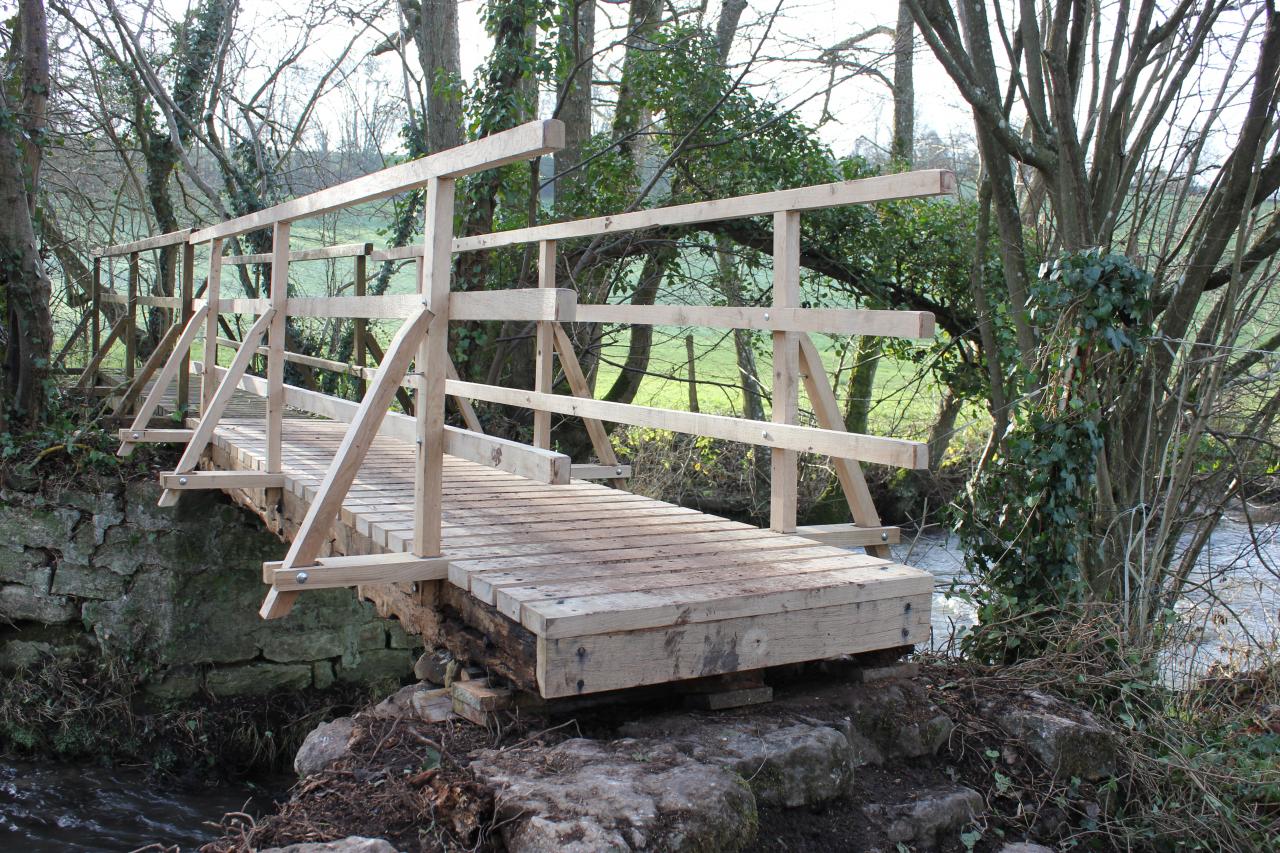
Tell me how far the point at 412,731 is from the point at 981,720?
1765mm

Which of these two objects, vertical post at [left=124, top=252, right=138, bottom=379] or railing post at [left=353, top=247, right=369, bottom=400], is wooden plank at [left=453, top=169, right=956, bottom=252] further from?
vertical post at [left=124, top=252, right=138, bottom=379]

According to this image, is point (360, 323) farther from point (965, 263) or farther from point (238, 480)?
point (965, 263)

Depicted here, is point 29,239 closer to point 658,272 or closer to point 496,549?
Result: point 658,272

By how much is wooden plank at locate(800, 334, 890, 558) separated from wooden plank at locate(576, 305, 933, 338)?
174mm

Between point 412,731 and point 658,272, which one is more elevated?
point 658,272

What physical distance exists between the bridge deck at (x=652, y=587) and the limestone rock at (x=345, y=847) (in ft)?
1.86

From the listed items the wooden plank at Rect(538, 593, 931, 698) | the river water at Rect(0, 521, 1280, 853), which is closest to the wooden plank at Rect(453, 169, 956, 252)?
the wooden plank at Rect(538, 593, 931, 698)

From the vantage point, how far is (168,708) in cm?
712

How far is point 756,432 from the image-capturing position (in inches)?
151

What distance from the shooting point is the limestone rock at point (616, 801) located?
2.43 m

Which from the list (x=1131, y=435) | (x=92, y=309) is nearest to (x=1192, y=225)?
(x=1131, y=435)

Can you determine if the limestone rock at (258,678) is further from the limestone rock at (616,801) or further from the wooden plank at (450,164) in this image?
the limestone rock at (616,801)

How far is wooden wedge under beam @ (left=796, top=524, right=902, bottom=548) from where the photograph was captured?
159 inches

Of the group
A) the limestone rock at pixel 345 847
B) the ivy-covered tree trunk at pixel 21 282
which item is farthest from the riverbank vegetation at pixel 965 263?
the limestone rock at pixel 345 847
